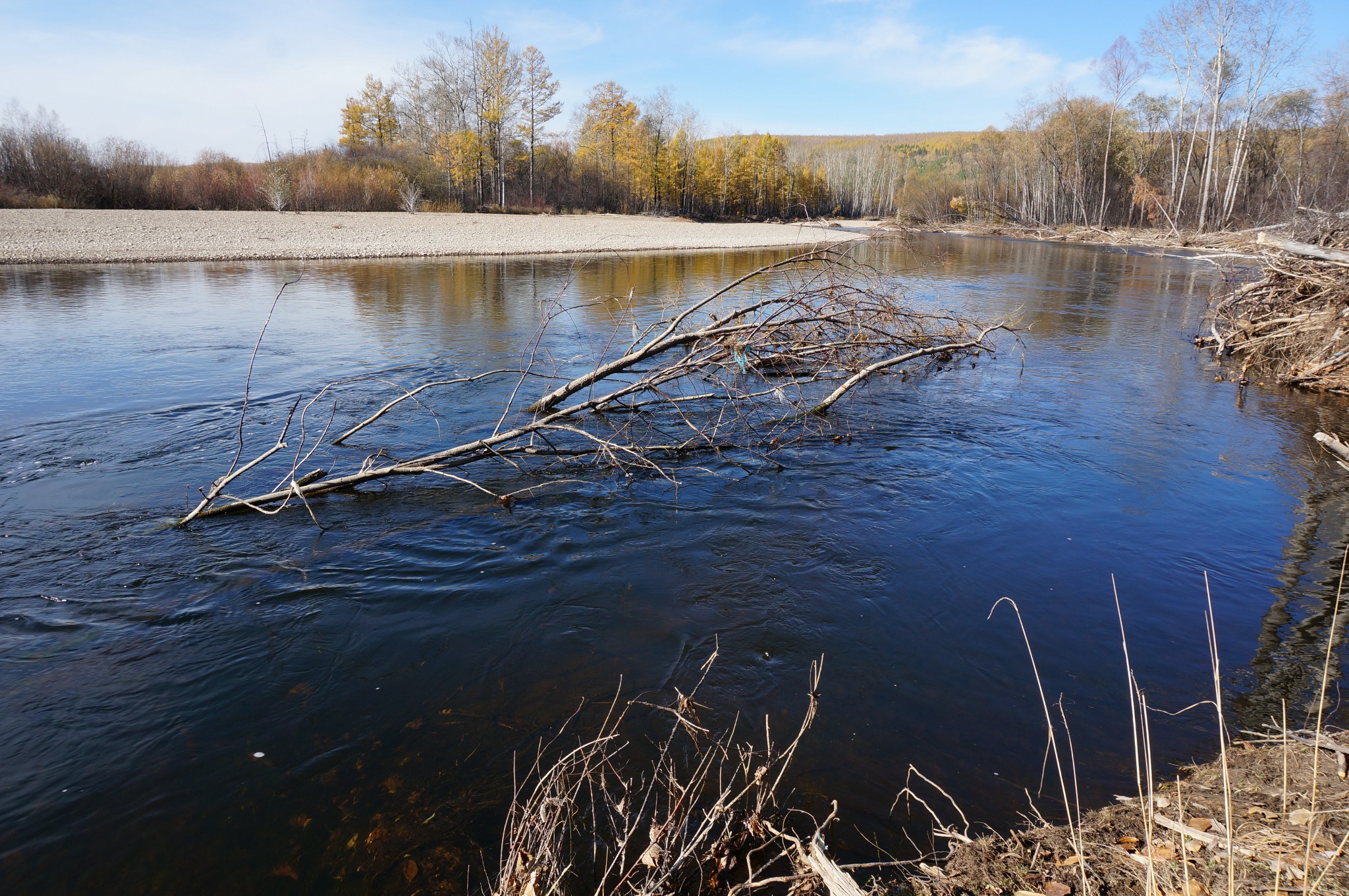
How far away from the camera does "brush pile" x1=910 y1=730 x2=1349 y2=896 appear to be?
2273 mm

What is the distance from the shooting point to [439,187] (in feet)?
148

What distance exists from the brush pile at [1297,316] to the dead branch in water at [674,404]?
4646mm

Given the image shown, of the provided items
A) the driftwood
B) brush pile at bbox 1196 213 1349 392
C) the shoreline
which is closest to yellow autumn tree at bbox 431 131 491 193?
the shoreline

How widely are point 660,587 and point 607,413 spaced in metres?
4.17

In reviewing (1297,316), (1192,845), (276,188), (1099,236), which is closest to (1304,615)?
(1192,845)

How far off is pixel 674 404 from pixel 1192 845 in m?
7.14

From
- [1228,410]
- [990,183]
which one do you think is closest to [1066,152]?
[990,183]

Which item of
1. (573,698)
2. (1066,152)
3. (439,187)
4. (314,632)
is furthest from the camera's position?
(1066,152)

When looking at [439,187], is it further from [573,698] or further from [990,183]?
[573,698]

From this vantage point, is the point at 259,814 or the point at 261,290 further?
the point at 261,290

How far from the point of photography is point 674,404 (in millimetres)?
9148

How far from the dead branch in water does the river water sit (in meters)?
0.36

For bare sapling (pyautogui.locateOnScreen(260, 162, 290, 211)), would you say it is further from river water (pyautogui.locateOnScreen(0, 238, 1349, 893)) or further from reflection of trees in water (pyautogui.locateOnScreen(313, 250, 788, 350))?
river water (pyautogui.locateOnScreen(0, 238, 1349, 893))

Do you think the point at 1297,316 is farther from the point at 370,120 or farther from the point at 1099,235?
the point at 370,120
